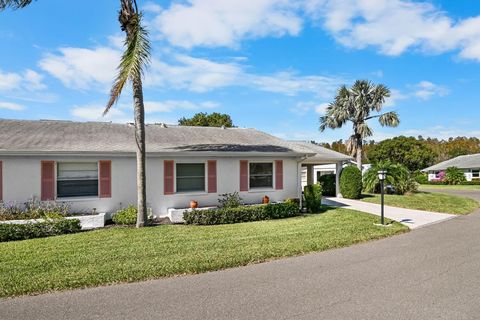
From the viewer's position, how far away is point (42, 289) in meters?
5.36

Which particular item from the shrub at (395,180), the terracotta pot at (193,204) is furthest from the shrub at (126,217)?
the shrub at (395,180)

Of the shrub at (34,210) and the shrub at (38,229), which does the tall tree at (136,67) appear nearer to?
the shrub at (38,229)

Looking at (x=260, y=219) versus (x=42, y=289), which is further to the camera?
(x=260, y=219)

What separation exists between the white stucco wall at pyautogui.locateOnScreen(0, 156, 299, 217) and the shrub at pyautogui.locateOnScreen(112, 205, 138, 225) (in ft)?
2.78

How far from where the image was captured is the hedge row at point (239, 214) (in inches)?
456

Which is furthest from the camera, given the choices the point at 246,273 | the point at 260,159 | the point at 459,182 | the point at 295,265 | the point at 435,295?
the point at 459,182

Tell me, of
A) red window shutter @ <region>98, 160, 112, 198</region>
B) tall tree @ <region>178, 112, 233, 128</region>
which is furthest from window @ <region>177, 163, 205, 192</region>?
tall tree @ <region>178, 112, 233, 128</region>

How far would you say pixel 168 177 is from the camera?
1296 cm

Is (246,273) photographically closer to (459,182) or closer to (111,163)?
(111,163)

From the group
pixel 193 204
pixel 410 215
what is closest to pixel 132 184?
pixel 193 204

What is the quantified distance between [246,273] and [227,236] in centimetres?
322

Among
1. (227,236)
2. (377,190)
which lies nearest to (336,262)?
(227,236)

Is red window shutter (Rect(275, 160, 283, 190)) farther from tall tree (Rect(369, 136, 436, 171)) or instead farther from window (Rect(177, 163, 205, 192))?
tall tree (Rect(369, 136, 436, 171))

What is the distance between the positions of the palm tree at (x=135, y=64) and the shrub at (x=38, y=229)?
201 centimetres
